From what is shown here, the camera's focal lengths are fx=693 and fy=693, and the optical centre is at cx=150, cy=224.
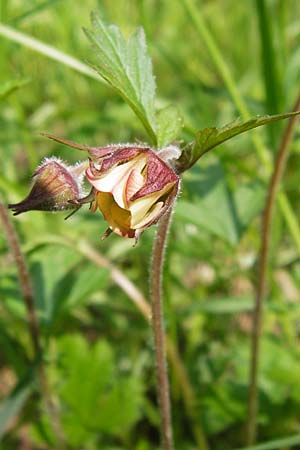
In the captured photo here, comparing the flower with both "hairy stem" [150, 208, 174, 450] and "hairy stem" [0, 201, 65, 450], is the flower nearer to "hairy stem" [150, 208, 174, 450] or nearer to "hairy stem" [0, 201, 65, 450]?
"hairy stem" [150, 208, 174, 450]

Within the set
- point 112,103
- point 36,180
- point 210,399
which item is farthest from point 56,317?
point 112,103

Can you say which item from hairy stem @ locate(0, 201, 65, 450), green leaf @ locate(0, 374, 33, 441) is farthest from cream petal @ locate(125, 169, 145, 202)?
green leaf @ locate(0, 374, 33, 441)

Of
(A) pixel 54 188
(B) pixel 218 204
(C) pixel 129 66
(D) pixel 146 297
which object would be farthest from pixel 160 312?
(D) pixel 146 297

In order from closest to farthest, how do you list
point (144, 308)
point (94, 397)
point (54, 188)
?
point (54, 188) → point (144, 308) → point (94, 397)

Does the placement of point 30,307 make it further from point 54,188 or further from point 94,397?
point 54,188

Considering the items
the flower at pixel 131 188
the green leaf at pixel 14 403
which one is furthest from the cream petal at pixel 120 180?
the green leaf at pixel 14 403
